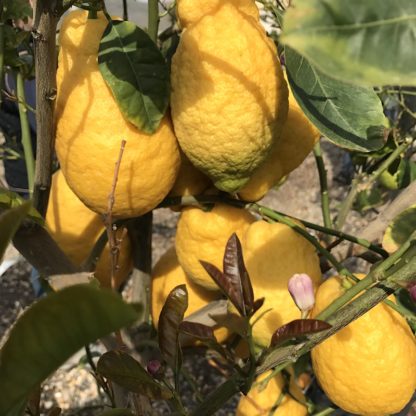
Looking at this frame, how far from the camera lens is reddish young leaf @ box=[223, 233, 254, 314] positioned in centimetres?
39

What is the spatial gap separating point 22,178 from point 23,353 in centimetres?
139

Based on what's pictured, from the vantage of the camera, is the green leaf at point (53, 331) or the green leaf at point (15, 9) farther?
the green leaf at point (15, 9)

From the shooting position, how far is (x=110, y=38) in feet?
1.54

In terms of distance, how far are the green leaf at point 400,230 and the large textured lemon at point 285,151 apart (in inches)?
4.9

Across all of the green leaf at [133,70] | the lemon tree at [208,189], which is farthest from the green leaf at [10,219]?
the green leaf at [133,70]

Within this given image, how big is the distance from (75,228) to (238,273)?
35 centimetres

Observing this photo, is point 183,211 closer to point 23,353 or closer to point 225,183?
point 225,183

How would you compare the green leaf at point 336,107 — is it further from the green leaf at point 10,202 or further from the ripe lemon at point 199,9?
the green leaf at point 10,202

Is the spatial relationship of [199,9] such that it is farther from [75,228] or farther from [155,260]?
[155,260]

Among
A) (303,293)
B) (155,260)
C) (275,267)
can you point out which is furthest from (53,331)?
(155,260)

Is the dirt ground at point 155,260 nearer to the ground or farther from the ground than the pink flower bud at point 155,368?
nearer to the ground

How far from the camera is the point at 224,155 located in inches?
19.1

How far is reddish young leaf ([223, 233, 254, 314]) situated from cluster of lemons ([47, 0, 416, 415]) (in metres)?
0.11

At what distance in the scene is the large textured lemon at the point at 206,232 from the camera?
1.99 ft
